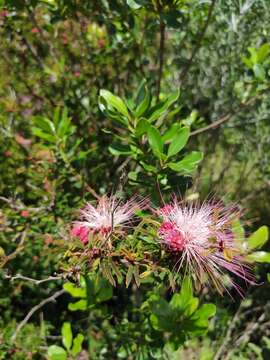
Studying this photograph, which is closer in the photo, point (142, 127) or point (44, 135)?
point (142, 127)

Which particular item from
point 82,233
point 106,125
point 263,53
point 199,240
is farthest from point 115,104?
point 106,125

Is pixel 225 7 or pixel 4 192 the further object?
pixel 4 192

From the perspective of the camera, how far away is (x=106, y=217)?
65.6 inches

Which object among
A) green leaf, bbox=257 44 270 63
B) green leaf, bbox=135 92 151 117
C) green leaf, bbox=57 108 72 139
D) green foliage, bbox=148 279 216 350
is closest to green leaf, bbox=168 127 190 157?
green leaf, bbox=135 92 151 117

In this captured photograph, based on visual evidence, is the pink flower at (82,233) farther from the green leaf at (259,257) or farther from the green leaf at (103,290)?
the green leaf at (259,257)

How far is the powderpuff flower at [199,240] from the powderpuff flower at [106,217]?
126 mm

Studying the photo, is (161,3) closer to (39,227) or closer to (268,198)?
(39,227)

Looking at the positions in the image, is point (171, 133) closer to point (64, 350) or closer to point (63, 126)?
point (63, 126)

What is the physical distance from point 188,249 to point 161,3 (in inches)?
46.5

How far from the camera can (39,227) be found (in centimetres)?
262

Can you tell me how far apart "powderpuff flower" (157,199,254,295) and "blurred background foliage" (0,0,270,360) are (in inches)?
10.8

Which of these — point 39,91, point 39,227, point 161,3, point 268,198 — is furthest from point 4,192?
point 268,198

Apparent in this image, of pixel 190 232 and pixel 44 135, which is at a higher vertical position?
pixel 44 135

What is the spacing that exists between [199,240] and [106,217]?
0.33m
